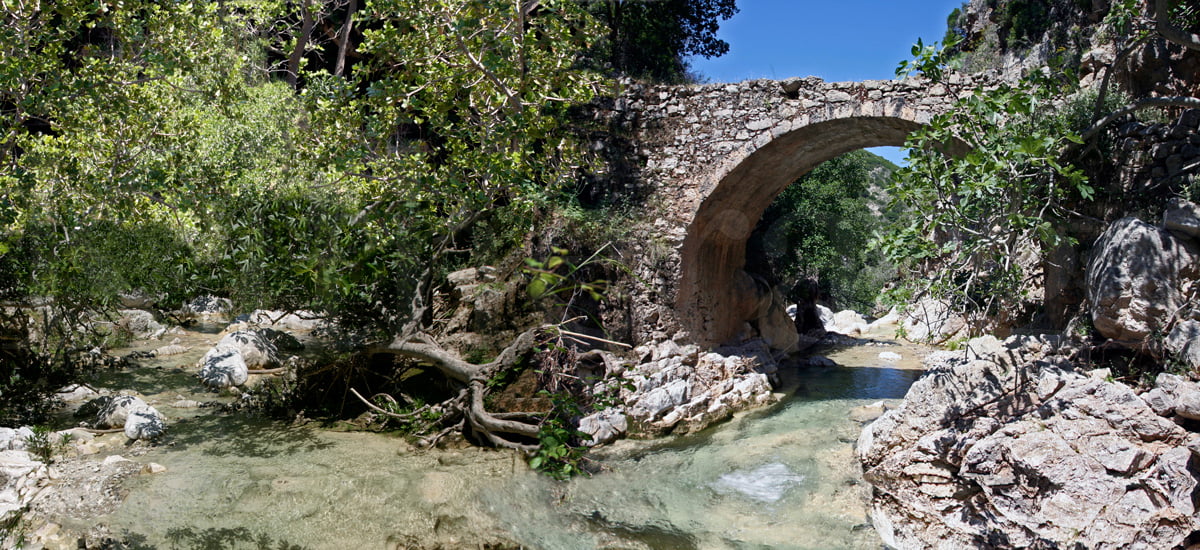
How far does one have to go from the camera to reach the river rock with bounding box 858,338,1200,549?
20.3 feet

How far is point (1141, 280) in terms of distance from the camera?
7.17 m

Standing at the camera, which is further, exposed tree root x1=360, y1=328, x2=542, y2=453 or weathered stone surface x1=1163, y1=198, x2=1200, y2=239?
exposed tree root x1=360, y1=328, x2=542, y2=453

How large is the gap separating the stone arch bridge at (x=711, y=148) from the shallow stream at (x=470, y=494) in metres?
2.68

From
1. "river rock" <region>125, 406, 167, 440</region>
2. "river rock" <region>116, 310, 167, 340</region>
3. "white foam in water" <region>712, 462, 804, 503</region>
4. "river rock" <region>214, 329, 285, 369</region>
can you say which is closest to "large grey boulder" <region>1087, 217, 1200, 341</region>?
"white foam in water" <region>712, 462, 804, 503</region>

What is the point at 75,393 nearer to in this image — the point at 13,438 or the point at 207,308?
the point at 13,438

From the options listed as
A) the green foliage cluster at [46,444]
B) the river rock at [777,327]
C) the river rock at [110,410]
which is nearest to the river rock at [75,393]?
the river rock at [110,410]

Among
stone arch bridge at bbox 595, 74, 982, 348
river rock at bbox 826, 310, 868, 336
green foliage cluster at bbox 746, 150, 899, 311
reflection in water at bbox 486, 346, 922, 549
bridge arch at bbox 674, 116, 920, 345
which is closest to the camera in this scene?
reflection in water at bbox 486, 346, 922, 549

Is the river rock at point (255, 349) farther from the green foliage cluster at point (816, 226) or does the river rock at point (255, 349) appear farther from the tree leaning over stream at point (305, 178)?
the green foliage cluster at point (816, 226)

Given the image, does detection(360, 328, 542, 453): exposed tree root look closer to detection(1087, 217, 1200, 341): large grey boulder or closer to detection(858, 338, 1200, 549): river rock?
detection(858, 338, 1200, 549): river rock

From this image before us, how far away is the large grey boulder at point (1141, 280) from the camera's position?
23.3ft

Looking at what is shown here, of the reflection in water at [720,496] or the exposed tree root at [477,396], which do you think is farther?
the exposed tree root at [477,396]

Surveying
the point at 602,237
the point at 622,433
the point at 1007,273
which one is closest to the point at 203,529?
the point at 622,433

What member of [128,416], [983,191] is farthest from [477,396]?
[983,191]

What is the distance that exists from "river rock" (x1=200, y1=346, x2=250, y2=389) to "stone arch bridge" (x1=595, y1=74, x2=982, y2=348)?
604 cm
